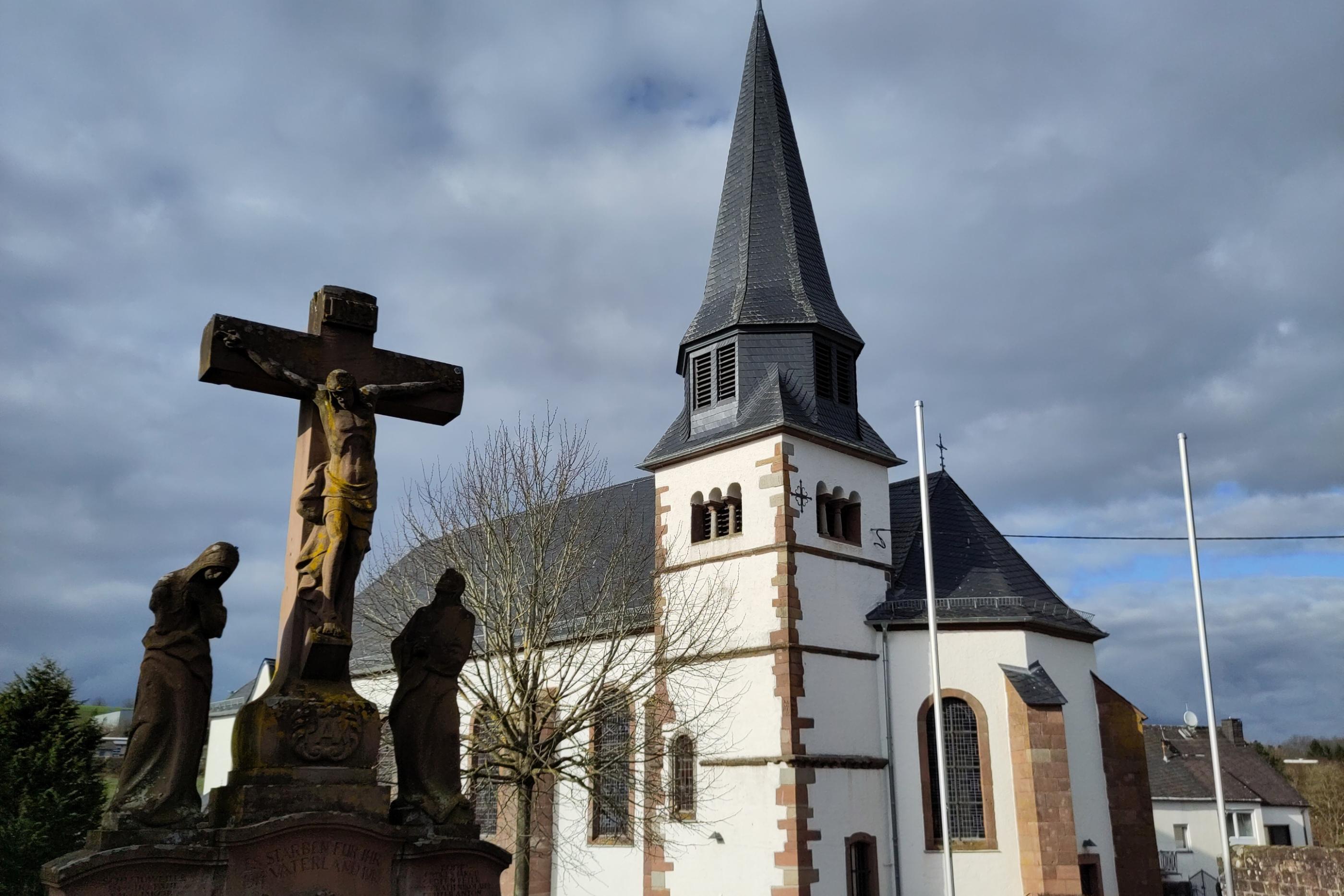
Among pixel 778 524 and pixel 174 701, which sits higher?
pixel 778 524

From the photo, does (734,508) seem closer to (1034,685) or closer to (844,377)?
(844,377)

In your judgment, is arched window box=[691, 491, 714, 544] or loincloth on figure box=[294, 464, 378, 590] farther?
arched window box=[691, 491, 714, 544]

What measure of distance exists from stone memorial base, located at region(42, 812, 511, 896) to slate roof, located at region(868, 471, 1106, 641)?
17618 mm

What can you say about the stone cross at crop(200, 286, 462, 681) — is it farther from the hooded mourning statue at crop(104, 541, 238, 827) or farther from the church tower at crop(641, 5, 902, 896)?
the church tower at crop(641, 5, 902, 896)

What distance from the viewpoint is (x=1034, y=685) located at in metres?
21.4

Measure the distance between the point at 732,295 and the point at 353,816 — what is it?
2101 cm

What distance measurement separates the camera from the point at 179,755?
5902 millimetres

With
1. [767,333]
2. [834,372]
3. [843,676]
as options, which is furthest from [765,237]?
[843,676]

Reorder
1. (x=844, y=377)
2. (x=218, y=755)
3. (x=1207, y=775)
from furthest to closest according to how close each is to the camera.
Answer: (x=1207, y=775), (x=218, y=755), (x=844, y=377)

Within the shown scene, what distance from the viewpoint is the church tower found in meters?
20.8

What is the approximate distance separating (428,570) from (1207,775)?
4126 centimetres

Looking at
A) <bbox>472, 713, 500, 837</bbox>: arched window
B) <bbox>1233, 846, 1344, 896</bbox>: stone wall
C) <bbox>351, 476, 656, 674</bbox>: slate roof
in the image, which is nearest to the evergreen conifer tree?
<bbox>351, 476, 656, 674</bbox>: slate roof

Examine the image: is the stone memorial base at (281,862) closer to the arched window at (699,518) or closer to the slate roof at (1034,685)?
the slate roof at (1034,685)

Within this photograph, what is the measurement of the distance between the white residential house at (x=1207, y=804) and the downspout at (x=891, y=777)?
2228 centimetres
